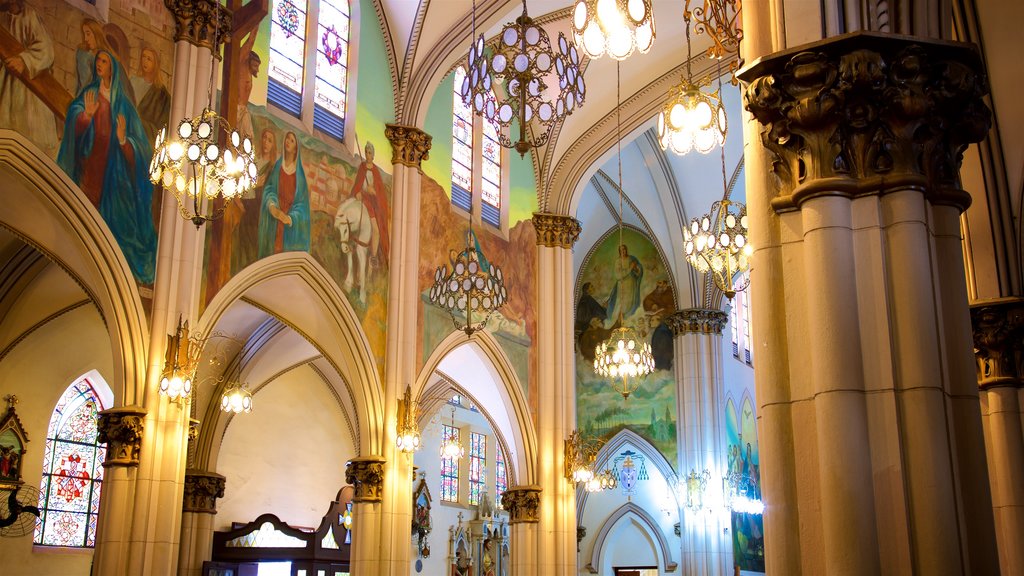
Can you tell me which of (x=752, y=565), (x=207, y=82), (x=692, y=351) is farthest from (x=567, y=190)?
(x=752, y=565)

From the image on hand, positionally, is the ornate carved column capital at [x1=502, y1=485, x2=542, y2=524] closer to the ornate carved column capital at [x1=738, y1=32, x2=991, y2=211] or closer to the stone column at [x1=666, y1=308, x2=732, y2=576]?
the stone column at [x1=666, y1=308, x2=732, y2=576]

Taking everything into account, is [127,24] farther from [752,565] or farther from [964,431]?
[752,565]

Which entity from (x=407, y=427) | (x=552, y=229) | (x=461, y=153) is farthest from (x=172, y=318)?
(x=552, y=229)

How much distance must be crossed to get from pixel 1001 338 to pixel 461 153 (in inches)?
431

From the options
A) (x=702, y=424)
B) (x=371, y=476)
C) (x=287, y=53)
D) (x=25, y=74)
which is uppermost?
(x=287, y=53)

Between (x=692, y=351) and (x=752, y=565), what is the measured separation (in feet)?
19.6

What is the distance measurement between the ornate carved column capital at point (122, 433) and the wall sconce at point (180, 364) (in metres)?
0.41

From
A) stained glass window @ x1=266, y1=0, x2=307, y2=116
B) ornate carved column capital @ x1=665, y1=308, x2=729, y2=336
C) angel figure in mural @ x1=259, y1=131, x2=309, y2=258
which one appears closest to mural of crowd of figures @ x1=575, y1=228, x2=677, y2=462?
ornate carved column capital @ x1=665, y1=308, x2=729, y2=336

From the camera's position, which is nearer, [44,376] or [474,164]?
[44,376]

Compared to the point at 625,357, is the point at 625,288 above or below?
above

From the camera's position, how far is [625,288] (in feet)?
89.9

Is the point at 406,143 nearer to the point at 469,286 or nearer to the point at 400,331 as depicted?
the point at 469,286

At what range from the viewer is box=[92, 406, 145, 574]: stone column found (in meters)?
A: 11.1

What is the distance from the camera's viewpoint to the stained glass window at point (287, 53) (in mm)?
14539
